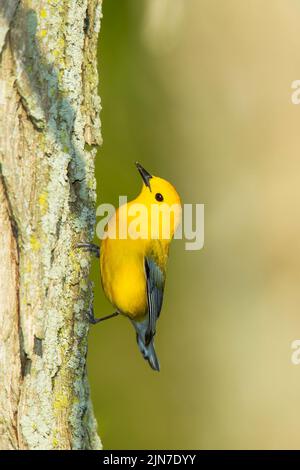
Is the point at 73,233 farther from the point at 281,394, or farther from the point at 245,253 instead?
the point at 281,394

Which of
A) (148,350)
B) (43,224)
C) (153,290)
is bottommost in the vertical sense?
(148,350)

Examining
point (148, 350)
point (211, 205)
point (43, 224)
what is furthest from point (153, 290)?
point (43, 224)

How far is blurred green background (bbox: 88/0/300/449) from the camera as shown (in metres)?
5.59

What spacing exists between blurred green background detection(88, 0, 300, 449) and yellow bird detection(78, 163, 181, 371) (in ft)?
2.52

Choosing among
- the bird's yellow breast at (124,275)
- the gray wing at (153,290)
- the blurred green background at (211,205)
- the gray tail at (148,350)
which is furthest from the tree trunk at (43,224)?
the blurred green background at (211,205)

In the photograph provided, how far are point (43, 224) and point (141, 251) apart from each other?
1.60m

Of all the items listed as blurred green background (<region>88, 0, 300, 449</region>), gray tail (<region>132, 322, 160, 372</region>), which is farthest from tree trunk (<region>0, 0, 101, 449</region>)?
blurred green background (<region>88, 0, 300, 449</region>)

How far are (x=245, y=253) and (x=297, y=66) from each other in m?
1.48

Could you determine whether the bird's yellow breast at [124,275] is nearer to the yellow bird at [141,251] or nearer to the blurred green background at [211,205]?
the yellow bird at [141,251]

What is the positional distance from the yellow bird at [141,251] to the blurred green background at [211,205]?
2.52 ft

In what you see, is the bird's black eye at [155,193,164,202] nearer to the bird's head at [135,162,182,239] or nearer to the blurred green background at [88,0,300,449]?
the bird's head at [135,162,182,239]

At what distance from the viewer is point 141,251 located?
16.5ft

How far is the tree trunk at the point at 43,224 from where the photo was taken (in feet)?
11.1

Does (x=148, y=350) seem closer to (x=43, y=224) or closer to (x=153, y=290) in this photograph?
(x=153, y=290)
